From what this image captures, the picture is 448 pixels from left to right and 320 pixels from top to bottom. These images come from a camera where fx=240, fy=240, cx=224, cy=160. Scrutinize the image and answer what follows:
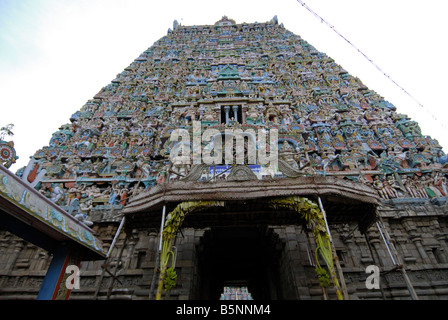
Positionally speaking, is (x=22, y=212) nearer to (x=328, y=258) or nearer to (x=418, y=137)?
(x=328, y=258)

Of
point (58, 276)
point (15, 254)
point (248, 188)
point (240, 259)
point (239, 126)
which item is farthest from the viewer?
point (240, 259)

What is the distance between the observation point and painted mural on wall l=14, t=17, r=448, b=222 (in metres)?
9.84

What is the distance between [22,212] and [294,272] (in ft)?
22.9

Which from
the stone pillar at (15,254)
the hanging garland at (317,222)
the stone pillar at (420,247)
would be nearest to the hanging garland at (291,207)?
the hanging garland at (317,222)

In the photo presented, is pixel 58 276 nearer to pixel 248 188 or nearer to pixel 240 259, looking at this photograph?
pixel 248 188

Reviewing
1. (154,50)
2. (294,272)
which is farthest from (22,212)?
(154,50)

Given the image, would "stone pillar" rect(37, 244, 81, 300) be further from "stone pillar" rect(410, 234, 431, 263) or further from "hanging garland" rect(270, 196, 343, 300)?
"stone pillar" rect(410, 234, 431, 263)

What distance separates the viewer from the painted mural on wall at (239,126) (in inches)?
388

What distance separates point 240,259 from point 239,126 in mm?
6580

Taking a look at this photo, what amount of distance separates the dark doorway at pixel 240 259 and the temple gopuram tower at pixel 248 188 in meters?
0.08

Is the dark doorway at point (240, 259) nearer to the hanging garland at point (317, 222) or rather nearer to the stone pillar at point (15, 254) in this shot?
the hanging garland at point (317, 222)

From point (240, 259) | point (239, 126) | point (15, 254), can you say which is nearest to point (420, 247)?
point (240, 259)

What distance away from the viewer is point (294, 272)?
7301 mm

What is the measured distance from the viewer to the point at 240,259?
11938 millimetres
